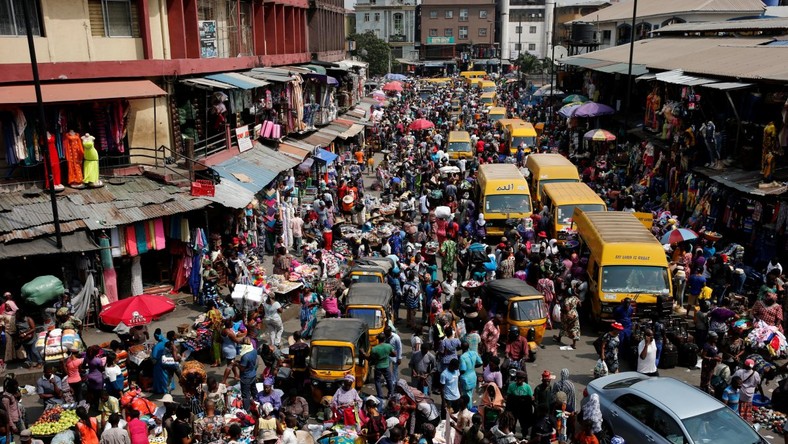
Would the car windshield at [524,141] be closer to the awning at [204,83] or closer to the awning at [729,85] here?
the awning at [729,85]

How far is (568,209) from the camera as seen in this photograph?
68.7 feet

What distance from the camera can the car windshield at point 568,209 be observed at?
20.8 meters

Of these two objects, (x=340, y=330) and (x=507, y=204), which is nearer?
(x=340, y=330)

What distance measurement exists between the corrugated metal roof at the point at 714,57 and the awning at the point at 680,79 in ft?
0.85

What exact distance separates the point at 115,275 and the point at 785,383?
14.0 meters

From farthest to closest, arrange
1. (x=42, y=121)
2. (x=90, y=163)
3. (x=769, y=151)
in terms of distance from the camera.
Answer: (x=769, y=151), (x=90, y=163), (x=42, y=121)

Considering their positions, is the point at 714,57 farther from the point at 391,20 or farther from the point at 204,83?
the point at 391,20

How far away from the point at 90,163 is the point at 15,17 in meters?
3.84

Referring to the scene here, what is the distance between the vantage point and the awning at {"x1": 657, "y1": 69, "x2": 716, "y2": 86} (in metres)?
22.8

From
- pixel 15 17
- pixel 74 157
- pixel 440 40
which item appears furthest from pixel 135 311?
pixel 440 40

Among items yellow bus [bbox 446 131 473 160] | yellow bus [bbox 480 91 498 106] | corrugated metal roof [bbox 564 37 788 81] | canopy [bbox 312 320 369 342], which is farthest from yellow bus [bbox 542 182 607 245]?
yellow bus [bbox 480 91 498 106]

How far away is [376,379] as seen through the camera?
12500 mm

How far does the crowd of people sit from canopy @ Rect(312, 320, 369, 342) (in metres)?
0.41

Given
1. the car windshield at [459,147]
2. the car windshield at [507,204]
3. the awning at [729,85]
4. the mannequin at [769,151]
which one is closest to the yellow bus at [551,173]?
the car windshield at [507,204]
